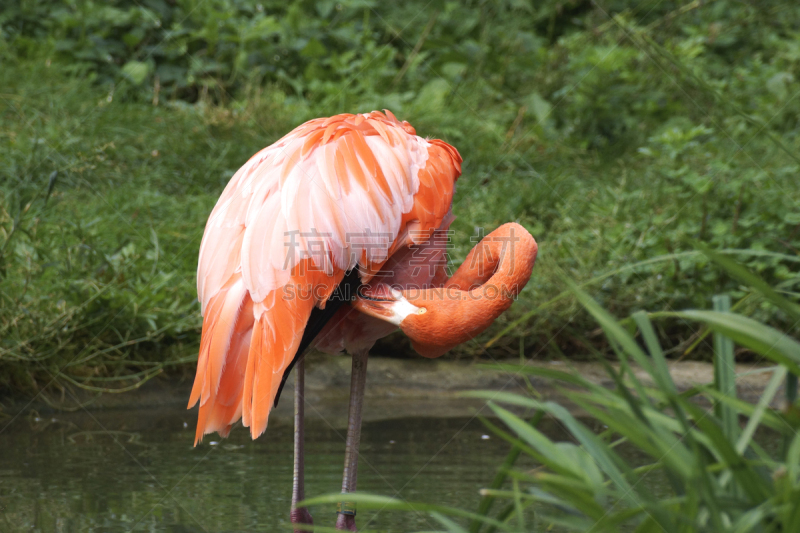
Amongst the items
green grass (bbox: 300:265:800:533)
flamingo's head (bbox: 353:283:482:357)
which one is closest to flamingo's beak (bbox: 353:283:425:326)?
flamingo's head (bbox: 353:283:482:357)

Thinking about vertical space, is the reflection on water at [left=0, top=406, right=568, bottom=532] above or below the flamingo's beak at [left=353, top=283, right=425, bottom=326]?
below

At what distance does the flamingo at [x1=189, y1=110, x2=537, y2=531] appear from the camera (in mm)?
2455

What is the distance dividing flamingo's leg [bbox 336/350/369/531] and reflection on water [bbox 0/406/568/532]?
0.10 m

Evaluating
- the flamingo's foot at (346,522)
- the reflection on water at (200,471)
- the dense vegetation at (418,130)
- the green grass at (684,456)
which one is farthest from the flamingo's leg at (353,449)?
the green grass at (684,456)

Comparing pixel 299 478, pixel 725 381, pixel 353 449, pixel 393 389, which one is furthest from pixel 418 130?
pixel 725 381

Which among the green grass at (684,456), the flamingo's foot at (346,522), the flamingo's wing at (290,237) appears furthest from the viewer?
the flamingo's foot at (346,522)

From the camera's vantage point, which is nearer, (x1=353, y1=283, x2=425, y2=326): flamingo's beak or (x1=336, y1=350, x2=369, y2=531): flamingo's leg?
(x1=353, y1=283, x2=425, y2=326): flamingo's beak

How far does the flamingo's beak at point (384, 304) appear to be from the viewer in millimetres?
2590

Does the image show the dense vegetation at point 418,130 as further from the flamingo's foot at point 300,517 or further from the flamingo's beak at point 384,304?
the flamingo's foot at point 300,517

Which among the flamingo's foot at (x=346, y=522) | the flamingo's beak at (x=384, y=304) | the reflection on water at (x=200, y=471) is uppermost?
the flamingo's beak at (x=384, y=304)

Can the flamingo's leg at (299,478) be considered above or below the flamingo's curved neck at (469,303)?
below

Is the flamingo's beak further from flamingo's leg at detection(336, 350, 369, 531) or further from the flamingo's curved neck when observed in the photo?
flamingo's leg at detection(336, 350, 369, 531)

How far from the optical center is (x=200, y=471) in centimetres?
313

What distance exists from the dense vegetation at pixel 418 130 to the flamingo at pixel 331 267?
2.83ft
